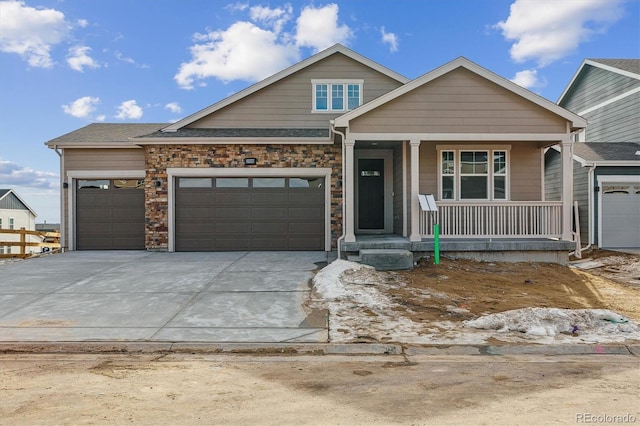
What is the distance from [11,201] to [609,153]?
125 feet

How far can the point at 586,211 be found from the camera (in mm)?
14508

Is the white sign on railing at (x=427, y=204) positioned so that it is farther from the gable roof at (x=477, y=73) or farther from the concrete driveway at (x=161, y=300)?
the concrete driveway at (x=161, y=300)

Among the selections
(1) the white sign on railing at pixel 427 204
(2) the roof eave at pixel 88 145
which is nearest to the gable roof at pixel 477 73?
(1) the white sign on railing at pixel 427 204

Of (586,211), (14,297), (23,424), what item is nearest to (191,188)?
(14,297)

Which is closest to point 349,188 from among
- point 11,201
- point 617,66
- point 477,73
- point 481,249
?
point 481,249

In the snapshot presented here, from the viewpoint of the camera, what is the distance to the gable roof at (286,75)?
14.0m

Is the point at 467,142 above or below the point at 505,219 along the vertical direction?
above

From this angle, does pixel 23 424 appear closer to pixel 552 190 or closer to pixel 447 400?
pixel 447 400

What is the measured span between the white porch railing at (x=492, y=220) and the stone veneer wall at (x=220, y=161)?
319 cm

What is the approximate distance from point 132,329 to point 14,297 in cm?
325

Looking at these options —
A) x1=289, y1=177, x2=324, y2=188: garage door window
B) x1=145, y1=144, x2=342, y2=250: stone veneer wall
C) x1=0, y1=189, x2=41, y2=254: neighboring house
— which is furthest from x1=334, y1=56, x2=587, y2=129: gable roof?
x1=0, y1=189, x2=41, y2=254: neighboring house

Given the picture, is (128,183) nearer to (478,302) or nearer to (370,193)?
(370,193)

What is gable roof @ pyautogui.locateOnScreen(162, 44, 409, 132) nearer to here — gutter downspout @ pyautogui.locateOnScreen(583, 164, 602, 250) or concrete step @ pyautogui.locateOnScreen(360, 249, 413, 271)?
gutter downspout @ pyautogui.locateOnScreen(583, 164, 602, 250)

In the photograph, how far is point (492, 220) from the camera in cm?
1097
